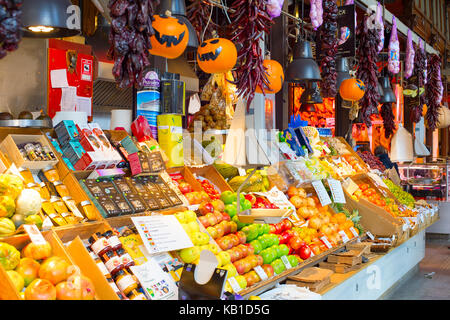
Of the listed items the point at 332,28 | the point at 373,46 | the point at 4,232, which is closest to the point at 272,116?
the point at 332,28

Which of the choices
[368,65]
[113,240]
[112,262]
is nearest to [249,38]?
[113,240]

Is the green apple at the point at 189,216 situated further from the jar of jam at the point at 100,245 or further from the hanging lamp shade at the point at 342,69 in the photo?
the hanging lamp shade at the point at 342,69

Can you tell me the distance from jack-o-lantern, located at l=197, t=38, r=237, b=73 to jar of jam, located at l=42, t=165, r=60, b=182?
1.33m

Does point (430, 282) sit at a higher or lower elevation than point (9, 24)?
lower

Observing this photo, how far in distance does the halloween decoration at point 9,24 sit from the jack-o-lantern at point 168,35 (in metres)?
1.32

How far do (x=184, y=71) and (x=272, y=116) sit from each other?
1925 mm

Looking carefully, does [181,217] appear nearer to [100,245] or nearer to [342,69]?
[100,245]

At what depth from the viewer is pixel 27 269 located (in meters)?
2.21

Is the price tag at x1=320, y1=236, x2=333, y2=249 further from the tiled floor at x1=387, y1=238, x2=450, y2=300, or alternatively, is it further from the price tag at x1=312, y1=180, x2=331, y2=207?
the tiled floor at x1=387, y1=238, x2=450, y2=300

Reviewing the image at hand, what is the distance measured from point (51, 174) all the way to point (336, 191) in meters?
3.14

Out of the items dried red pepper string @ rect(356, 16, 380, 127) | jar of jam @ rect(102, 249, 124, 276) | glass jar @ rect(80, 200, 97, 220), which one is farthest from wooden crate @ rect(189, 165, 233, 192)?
→ dried red pepper string @ rect(356, 16, 380, 127)

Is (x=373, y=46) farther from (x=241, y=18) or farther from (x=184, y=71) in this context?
(x=241, y=18)

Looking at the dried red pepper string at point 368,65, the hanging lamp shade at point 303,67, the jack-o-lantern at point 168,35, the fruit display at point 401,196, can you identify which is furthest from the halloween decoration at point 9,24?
the fruit display at point 401,196
